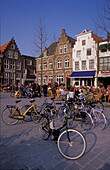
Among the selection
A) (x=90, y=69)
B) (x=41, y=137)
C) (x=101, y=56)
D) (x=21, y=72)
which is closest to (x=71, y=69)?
(x=90, y=69)

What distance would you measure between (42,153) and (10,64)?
118 feet

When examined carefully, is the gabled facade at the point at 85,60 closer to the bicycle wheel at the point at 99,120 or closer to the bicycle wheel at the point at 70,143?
the bicycle wheel at the point at 99,120

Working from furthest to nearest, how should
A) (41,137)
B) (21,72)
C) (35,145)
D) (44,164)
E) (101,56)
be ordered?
(21,72)
(101,56)
(41,137)
(35,145)
(44,164)

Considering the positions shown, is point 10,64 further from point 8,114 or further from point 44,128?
point 44,128

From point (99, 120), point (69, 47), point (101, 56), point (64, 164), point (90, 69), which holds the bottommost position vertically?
point (64, 164)

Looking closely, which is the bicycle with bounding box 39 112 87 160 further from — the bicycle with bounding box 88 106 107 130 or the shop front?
the shop front

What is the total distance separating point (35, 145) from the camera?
341cm

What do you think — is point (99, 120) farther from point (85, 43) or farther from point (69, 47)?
point (69, 47)

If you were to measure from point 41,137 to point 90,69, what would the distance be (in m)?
20.1

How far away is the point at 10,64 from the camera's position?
35.7 m

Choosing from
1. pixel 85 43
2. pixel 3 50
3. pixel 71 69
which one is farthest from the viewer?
pixel 3 50

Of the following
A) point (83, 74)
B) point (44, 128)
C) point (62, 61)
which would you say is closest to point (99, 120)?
point (44, 128)

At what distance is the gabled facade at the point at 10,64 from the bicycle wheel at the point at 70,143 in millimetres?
32175


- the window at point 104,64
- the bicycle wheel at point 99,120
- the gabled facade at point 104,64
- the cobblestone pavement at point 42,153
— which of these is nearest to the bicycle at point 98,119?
the bicycle wheel at point 99,120
